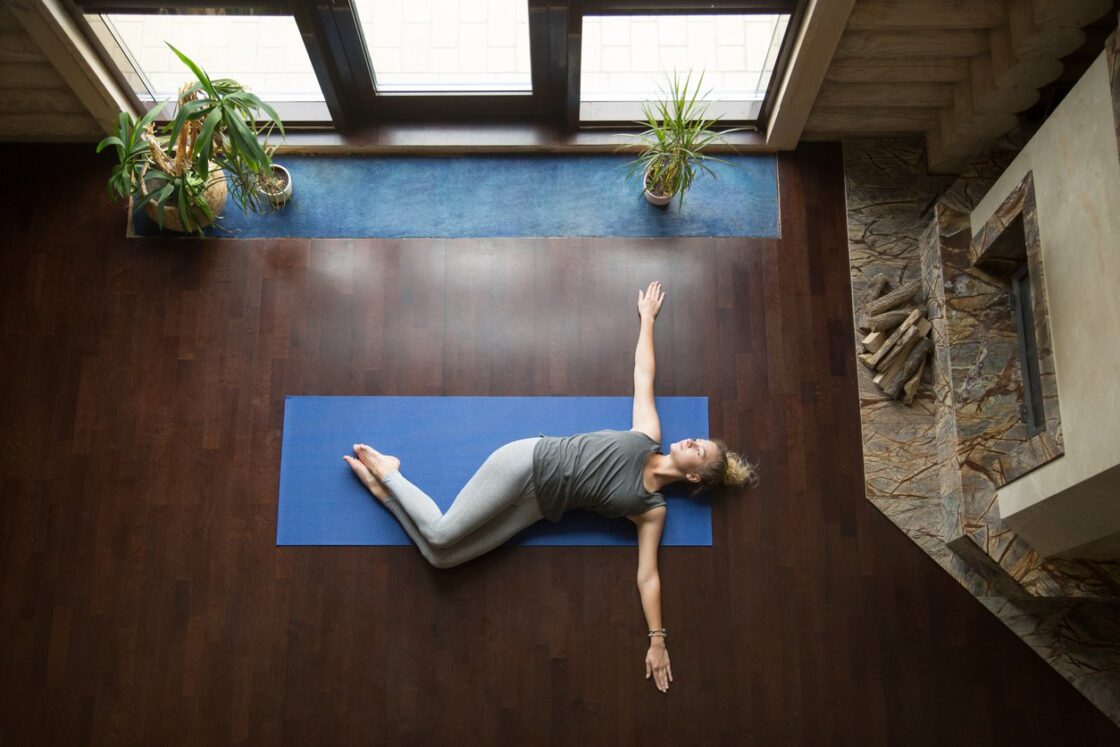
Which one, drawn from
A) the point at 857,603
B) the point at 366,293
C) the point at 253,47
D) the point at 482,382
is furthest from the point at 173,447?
the point at 857,603

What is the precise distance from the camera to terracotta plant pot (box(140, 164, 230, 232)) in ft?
13.1

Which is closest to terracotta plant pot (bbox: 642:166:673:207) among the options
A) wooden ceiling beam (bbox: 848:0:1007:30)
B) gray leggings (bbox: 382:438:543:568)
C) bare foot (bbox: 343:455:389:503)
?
wooden ceiling beam (bbox: 848:0:1007:30)

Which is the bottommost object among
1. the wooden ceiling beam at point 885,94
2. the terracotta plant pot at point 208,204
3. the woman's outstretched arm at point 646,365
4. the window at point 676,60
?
the woman's outstretched arm at point 646,365

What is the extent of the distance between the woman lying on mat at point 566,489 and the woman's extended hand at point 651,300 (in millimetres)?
547

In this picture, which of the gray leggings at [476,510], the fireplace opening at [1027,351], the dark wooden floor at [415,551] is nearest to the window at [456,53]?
the dark wooden floor at [415,551]

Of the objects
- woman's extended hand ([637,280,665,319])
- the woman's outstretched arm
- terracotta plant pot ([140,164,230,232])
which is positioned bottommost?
the woman's outstretched arm

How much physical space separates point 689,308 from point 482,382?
1057mm

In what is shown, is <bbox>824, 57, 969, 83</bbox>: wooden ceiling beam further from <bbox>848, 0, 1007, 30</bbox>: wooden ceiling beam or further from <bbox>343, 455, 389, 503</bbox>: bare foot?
<bbox>343, 455, 389, 503</bbox>: bare foot

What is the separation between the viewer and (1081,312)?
2945 mm

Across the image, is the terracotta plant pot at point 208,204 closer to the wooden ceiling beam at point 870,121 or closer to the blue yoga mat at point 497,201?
the blue yoga mat at point 497,201

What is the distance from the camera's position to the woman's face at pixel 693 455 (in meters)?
3.65

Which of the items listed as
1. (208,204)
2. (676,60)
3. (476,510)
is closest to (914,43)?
(676,60)

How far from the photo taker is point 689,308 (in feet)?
13.3

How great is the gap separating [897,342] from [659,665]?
1.82 m
